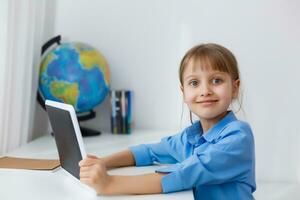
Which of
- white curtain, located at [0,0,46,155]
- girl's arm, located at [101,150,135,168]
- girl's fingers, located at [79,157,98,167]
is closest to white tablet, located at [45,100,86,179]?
girl's fingers, located at [79,157,98,167]

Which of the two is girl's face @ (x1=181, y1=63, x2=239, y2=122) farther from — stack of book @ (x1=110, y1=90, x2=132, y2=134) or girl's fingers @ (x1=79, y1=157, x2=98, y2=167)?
stack of book @ (x1=110, y1=90, x2=132, y2=134)

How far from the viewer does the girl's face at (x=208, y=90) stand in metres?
0.96

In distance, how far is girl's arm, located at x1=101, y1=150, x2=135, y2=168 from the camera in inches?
42.7

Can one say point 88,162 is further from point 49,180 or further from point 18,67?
point 18,67

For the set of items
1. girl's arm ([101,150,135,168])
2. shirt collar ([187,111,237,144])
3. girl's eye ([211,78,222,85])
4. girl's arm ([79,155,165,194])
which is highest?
girl's eye ([211,78,222,85])

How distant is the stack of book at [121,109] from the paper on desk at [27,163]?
1.74 feet

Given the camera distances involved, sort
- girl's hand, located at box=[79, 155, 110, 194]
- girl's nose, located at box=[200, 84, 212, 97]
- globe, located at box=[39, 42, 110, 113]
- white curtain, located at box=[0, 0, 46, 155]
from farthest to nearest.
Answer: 1. globe, located at box=[39, 42, 110, 113]
2. white curtain, located at box=[0, 0, 46, 155]
3. girl's nose, located at box=[200, 84, 212, 97]
4. girl's hand, located at box=[79, 155, 110, 194]

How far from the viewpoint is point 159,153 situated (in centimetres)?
114

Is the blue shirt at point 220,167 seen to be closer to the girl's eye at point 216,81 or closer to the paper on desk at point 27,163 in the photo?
the girl's eye at point 216,81

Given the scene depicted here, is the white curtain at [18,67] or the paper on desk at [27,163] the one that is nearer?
the paper on desk at [27,163]

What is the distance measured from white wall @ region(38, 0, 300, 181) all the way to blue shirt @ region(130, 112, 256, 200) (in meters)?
0.73

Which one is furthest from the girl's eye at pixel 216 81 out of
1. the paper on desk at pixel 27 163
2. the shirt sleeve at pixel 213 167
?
the paper on desk at pixel 27 163

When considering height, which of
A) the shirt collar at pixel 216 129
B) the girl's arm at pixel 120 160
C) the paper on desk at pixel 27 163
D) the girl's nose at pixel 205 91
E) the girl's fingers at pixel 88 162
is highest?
the girl's nose at pixel 205 91

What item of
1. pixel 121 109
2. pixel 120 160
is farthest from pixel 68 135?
pixel 121 109
